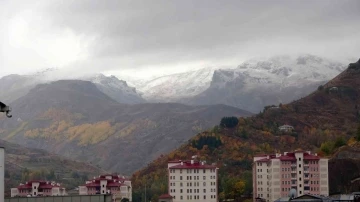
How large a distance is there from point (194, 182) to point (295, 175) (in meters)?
18.6

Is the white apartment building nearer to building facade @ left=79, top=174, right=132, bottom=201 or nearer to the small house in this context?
the small house

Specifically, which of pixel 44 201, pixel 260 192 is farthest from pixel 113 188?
pixel 44 201

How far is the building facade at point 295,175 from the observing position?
174250mm

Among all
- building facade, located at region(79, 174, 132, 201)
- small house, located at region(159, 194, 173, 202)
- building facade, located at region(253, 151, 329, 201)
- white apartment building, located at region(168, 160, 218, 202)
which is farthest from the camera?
building facade, located at region(79, 174, 132, 201)

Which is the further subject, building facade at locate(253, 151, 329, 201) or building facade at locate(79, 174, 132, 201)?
building facade at locate(79, 174, 132, 201)

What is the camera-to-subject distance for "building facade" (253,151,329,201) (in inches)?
6860

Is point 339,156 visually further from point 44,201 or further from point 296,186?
point 44,201

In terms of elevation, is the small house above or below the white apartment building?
below

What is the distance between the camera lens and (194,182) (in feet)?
577

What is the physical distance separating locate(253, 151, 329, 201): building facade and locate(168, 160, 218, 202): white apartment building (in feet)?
27.4

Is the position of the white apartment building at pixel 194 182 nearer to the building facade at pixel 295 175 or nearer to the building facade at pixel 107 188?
the building facade at pixel 295 175

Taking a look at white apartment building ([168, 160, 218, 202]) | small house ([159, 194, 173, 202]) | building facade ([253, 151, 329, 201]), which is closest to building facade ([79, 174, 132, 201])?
white apartment building ([168, 160, 218, 202])

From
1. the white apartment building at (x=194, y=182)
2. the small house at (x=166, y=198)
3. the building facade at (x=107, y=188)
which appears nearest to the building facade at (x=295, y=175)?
the white apartment building at (x=194, y=182)

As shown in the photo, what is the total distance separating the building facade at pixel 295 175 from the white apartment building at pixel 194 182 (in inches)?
329
